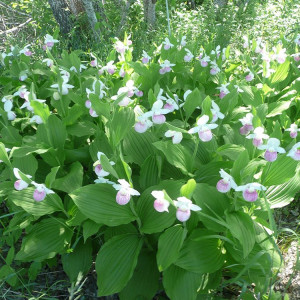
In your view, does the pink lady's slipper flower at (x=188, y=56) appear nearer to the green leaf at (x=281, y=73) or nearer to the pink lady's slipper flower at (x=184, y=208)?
the green leaf at (x=281, y=73)

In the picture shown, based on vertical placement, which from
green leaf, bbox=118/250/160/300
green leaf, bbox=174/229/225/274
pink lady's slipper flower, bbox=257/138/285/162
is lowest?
green leaf, bbox=118/250/160/300

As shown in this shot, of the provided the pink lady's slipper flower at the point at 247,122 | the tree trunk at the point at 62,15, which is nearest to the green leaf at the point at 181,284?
the pink lady's slipper flower at the point at 247,122

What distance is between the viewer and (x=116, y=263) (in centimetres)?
160

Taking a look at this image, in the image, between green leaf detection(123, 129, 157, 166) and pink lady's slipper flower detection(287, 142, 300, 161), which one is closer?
pink lady's slipper flower detection(287, 142, 300, 161)

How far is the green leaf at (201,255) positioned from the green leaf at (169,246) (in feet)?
0.22

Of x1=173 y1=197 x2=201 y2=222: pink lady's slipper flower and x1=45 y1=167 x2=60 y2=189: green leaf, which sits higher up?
x1=45 y1=167 x2=60 y2=189: green leaf

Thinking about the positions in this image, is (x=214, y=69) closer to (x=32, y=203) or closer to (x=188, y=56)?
(x=188, y=56)

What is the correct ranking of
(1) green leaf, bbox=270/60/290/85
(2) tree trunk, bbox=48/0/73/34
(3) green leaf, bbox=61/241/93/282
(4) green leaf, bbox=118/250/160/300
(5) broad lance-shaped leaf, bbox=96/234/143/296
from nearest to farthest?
(5) broad lance-shaped leaf, bbox=96/234/143/296
(4) green leaf, bbox=118/250/160/300
(3) green leaf, bbox=61/241/93/282
(1) green leaf, bbox=270/60/290/85
(2) tree trunk, bbox=48/0/73/34

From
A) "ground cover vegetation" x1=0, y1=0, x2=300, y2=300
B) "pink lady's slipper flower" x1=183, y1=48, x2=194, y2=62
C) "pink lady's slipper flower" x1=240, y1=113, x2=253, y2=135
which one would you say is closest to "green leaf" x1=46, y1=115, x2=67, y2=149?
"ground cover vegetation" x1=0, y1=0, x2=300, y2=300

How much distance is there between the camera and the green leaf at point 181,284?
151cm

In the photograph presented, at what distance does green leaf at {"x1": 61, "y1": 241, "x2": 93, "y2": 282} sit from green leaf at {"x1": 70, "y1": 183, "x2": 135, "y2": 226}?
0.35 meters

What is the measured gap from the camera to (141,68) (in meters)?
2.68

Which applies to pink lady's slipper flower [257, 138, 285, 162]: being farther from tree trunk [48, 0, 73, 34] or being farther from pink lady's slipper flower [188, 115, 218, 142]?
tree trunk [48, 0, 73, 34]

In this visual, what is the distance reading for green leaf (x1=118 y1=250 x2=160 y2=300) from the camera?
5.44 ft
